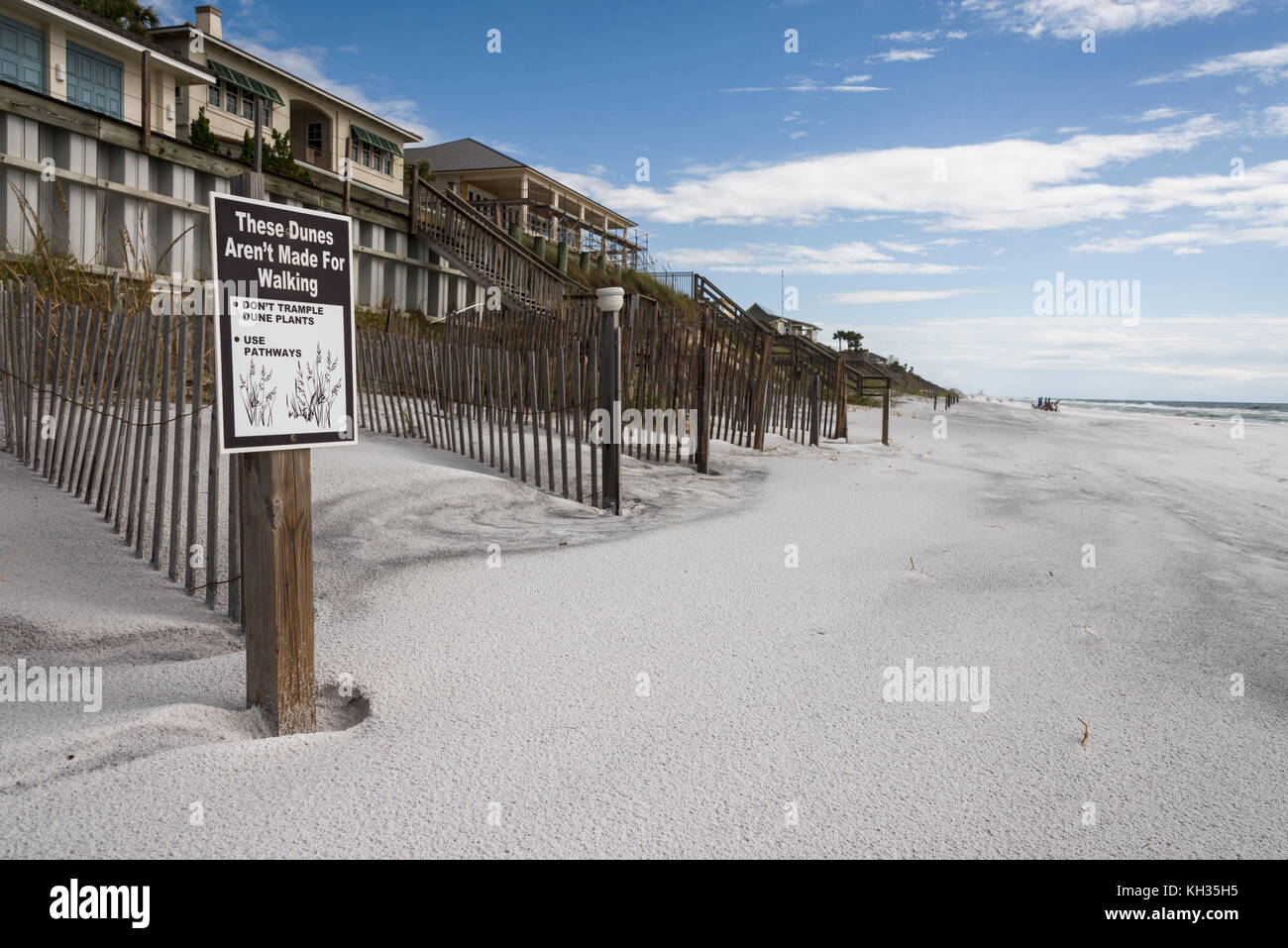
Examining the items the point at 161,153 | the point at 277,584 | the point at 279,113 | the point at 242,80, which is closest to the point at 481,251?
the point at 161,153

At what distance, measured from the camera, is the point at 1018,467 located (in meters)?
13.1

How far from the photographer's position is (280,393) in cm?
280

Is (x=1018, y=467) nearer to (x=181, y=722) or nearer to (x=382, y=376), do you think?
(x=382, y=376)

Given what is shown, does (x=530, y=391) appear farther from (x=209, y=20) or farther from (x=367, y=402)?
(x=209, y=20)

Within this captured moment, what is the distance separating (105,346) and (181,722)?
3.65 m

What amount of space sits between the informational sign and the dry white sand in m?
1.04

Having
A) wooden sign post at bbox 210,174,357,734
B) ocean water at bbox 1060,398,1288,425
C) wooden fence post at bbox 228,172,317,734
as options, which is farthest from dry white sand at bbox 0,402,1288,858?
ocean water at bbox 1060,398,1288,425

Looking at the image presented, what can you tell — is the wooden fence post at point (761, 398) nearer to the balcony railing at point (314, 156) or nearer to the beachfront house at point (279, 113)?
the beachfront house at point (279, 113)

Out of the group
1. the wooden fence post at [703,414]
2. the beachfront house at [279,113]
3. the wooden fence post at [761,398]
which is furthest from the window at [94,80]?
the wooden fence post at [703,414]

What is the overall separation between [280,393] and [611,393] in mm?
4698

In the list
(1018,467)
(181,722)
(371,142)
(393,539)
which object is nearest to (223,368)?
(181,722)

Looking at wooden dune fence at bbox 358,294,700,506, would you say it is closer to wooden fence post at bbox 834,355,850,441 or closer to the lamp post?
the lamp post

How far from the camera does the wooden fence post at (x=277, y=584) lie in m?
2.84
